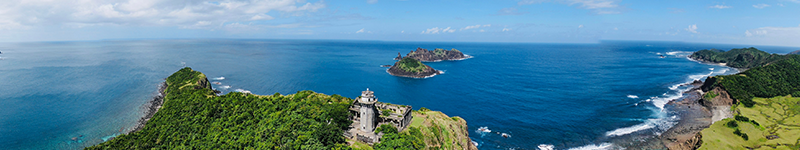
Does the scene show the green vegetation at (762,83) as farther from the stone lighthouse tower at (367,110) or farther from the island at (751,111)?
the stone lighthouse tower at (367,110)

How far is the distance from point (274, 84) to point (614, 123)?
11995cm

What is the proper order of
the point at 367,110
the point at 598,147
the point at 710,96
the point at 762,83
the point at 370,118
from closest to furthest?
the point at 367,110 < the point at 370,118 < the point at 598,147 < the point at 710,96 < the point at 762,83

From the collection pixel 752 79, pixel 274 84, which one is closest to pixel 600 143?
pixel 752 79

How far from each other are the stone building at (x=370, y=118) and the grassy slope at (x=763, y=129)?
6157cm

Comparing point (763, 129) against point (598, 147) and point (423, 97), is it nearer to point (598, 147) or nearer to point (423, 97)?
point (598, 147)

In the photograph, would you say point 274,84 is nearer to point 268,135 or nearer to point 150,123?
point 150,123

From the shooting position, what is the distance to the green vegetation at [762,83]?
329ft

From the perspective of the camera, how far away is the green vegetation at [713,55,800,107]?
329 ft

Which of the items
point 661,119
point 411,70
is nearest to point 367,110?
point 661,119

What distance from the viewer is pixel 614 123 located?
84812 millimetres

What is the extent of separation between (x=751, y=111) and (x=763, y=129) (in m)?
23.5

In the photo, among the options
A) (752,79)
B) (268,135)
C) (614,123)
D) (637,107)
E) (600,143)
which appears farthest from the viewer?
(752,79)

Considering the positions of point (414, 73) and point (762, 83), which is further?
point (414, 73)

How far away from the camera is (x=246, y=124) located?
63656 millimetres
